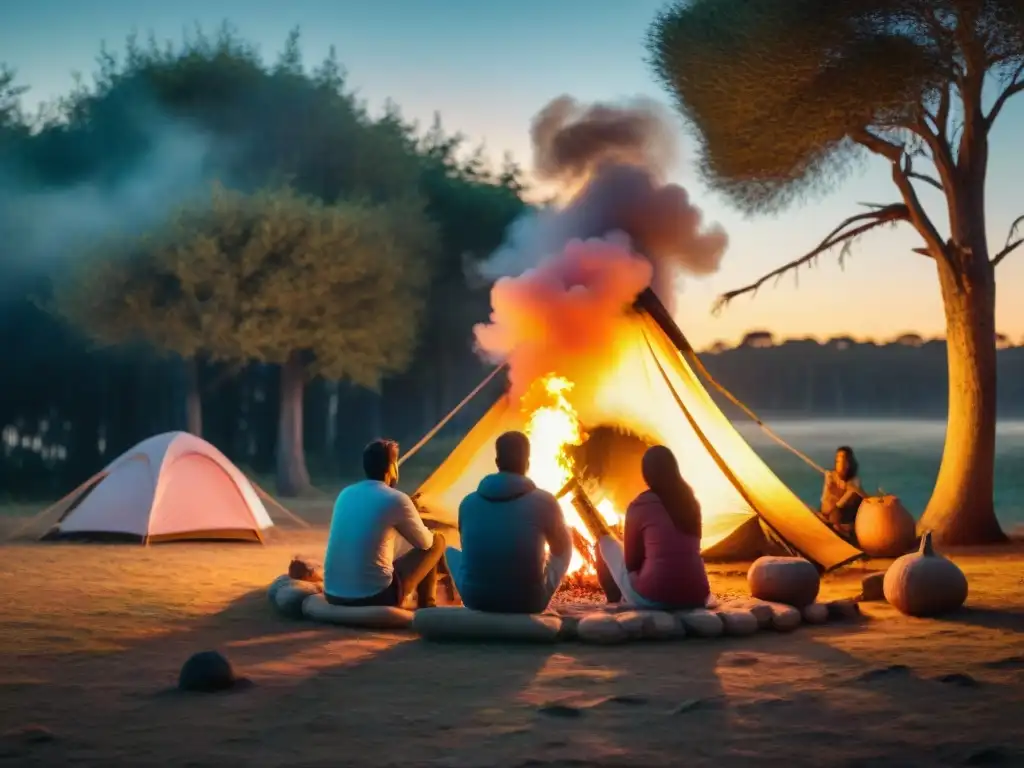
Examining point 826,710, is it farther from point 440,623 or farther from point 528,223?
point 528,223

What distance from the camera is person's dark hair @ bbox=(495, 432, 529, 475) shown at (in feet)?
23.3

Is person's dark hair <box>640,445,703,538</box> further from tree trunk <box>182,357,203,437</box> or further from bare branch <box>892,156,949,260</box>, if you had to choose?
tree trunk <box>182,357,203,437</box>

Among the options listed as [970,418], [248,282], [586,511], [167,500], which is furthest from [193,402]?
[586,511]

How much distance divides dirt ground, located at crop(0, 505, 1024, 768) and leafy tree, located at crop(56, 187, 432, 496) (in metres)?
11.9

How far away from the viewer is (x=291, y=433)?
22.5 m

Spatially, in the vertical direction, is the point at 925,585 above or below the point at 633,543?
below

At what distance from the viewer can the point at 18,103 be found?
79.3 feet

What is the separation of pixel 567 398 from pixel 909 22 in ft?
19.3

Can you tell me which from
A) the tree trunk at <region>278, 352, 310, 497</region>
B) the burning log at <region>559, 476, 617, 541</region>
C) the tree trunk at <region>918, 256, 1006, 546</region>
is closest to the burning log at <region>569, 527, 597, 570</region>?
the burning log at <region>559, 476, 617, 541</region>

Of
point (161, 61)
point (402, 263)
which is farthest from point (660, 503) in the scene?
point (161, 61)

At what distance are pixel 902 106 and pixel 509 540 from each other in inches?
334

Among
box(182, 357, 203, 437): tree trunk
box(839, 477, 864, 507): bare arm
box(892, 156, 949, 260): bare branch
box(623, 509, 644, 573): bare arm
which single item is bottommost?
box(623, 509, 644, 573): bare arm

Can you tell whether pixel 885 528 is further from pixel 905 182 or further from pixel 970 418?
pixel 905 182

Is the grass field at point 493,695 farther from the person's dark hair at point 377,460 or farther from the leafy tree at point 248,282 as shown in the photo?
the leafy tree at point 248,282
